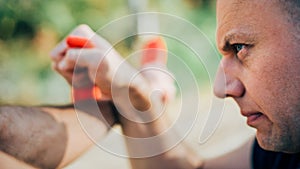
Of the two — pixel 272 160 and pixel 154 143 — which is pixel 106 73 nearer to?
pixel 154 143

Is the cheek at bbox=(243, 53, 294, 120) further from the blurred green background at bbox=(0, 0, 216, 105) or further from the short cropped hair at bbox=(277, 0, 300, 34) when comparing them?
the blurred green background at bbox=(0, 0, 216, 105)

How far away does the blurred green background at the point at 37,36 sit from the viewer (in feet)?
5.65

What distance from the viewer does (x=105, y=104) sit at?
1.85 metres

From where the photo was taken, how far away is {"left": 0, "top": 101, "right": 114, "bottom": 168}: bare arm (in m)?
1.77

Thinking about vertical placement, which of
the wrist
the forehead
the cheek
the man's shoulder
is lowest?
the man's shoulder

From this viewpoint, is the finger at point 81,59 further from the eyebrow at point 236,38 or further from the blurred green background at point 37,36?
the eyebrow at point 236,38

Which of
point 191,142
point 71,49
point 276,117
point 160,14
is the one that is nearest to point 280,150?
point 276,117

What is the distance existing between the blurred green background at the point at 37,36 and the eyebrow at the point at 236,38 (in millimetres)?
325

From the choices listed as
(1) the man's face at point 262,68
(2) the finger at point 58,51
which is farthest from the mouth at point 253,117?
(2) the finger at point 58,51

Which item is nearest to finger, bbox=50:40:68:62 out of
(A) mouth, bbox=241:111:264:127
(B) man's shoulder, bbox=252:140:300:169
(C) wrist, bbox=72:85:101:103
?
(C) wrist, bbox=72:85:101:103

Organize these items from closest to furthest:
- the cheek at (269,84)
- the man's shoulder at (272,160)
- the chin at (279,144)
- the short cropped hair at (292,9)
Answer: the short cropped hair at (292,9), the cheek at (269,84), the chin at (279,144), the man's shoulder at (272,160)

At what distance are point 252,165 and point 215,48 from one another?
527 millimetres

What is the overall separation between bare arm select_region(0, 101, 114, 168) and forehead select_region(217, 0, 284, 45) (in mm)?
483

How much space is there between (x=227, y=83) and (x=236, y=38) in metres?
0.16
